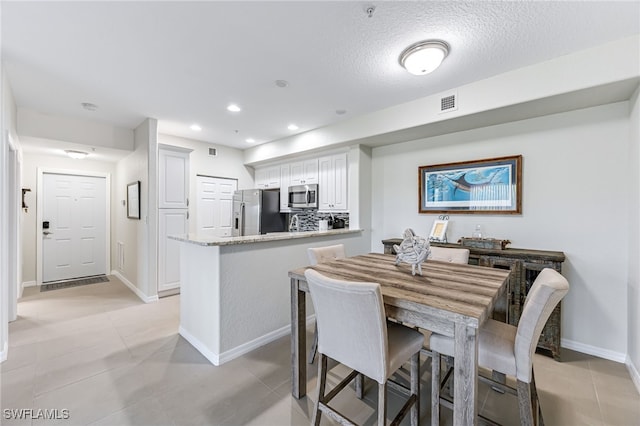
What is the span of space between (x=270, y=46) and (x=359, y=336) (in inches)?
85.2

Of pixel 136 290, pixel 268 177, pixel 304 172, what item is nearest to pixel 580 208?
pixel 304 172

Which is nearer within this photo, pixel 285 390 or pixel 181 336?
pixel 285 390

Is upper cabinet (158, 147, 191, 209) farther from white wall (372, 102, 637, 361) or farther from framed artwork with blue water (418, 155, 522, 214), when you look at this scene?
white wall (372, 102, 637, 361)

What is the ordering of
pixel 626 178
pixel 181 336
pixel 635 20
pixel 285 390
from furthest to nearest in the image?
pixel 181 336
pixel 626 178
pixel 285 390
pixel 635 20

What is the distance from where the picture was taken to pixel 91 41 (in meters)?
2.07

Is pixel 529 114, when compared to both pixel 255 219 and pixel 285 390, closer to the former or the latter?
pixel 285 390

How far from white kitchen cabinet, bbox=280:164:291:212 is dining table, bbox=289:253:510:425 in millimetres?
3042

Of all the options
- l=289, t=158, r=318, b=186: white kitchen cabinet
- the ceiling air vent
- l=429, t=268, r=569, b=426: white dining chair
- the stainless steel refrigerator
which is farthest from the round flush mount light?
the stainless steel refrigerator

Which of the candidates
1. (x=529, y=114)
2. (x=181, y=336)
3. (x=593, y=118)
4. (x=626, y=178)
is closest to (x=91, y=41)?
(x=181, y=336)

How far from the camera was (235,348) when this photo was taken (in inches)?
97.3

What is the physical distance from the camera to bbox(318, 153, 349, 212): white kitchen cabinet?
4273 millimetres

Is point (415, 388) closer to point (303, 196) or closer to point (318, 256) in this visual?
point (318, 256)

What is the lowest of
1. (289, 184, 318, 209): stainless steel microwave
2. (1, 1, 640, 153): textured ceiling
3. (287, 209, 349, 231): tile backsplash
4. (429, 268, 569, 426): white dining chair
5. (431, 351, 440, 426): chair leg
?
(431, 351, 440, 426): chair leg

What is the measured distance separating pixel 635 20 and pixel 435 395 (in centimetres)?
278
